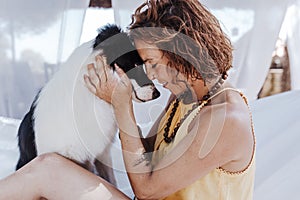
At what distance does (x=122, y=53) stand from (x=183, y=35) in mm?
167

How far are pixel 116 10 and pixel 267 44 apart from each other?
934mm

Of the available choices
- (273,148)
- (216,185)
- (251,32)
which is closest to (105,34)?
(216,185)

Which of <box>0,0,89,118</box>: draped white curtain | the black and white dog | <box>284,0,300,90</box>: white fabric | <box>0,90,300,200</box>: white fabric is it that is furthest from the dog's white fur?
<box>284,0,300,90</box>: white fabric

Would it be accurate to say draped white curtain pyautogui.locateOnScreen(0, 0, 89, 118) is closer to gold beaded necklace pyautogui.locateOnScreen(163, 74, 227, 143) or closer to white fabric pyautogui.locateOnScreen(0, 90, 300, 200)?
white fabric pyautogui.locateOnScreen(0, 90, 300, 200)

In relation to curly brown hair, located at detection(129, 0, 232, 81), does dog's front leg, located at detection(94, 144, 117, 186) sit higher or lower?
lower

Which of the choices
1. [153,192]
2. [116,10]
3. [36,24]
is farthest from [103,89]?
[36,24]

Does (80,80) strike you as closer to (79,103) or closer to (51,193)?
(79,103)

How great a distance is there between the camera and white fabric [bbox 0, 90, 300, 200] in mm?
1454

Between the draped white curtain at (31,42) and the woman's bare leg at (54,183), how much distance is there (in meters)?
0.91

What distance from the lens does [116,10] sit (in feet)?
6.37

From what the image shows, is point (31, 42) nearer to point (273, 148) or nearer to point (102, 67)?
point (102, 67)

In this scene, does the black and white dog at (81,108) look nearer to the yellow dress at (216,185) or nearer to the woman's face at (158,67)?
the woman's face at (158,67)

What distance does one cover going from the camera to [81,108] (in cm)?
112

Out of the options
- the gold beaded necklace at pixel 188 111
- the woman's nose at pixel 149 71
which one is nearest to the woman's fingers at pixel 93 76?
the woman's nose at pixel 149 71
